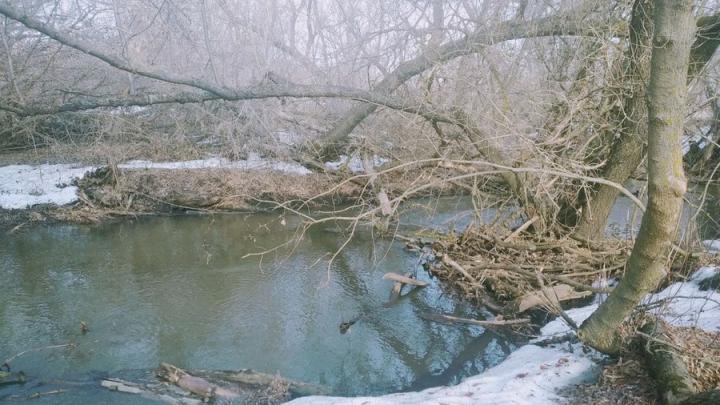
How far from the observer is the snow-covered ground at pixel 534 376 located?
433cm

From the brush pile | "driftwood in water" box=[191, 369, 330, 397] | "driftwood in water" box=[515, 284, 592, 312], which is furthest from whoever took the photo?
the brush pile

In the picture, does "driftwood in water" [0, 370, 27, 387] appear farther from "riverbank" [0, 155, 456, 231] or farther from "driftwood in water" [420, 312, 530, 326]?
"riverbank" [0, 155, 456, 231]

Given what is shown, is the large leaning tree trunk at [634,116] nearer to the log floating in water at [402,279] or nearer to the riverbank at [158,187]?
the log floating in water at [402,279]

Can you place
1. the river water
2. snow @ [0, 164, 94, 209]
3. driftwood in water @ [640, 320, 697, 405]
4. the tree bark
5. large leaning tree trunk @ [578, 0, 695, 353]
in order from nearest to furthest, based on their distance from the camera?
large leaning tree trunk @ [578, 0, 695, 353] < driftwood in water @ [640, 320, 697, 405] < the river water < the tree bark < snow @ [0, 164, 94, 209]

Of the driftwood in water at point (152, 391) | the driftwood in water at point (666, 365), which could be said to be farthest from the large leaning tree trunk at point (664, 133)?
the driftwood in water at point (152, 391)

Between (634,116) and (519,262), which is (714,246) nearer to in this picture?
(634,116)

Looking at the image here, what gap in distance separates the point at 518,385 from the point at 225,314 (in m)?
4.37

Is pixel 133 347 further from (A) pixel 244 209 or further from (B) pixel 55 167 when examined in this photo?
(B) pixel 55 167

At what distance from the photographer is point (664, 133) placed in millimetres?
3480

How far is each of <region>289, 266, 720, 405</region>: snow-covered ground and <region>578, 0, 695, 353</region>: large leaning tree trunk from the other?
868 millimetres

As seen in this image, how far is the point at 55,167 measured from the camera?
1397 centimetres

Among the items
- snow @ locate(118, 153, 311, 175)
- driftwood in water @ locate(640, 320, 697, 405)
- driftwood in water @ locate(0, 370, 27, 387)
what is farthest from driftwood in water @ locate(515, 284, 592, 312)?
snow @ locate(118, 153, 311, 175)

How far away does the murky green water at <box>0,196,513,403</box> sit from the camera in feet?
19.9

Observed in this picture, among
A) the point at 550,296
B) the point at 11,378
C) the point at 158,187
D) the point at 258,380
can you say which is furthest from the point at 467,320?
the point at 158,187
